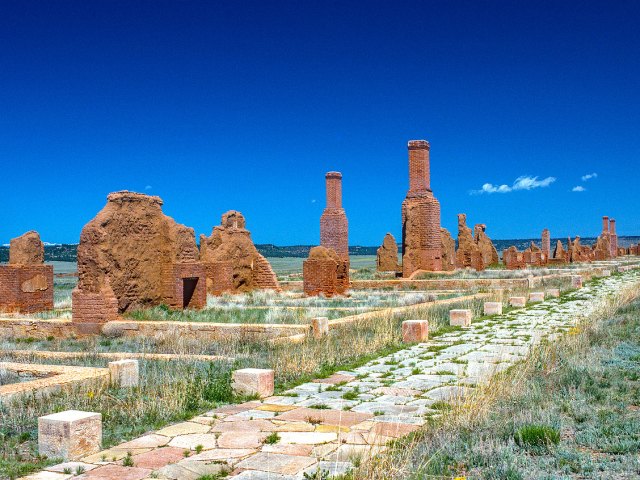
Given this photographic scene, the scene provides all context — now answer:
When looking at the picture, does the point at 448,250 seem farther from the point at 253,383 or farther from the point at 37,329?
the point at 253,383

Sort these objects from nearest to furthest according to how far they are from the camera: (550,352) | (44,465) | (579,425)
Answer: (44,465) → (579,425) → (550,352)

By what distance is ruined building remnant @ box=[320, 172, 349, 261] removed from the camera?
37.6 metres

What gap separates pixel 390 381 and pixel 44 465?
4.47m

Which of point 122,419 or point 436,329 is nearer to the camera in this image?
point 122,419

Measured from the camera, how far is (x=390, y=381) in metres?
8.48

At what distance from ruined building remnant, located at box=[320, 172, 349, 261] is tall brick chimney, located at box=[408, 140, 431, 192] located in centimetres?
429

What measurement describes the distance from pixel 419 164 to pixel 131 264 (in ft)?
71.8

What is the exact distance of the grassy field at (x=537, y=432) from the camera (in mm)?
4891

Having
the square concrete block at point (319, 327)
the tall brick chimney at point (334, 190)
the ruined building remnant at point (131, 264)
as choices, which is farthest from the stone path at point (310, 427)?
the tall brick chimney at point (334, 190)

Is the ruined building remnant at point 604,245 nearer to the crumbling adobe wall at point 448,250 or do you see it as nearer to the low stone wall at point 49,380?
the crumbling adobe wall at point 448,250

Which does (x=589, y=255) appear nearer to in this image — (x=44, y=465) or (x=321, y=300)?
(x=321, y=300)

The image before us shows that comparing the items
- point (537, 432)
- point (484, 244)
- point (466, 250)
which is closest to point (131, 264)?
point (537, 432)

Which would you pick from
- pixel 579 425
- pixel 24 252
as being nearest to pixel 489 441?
pixel 579 425

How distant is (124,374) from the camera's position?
824cm
